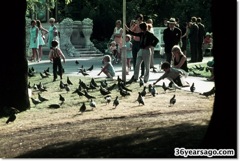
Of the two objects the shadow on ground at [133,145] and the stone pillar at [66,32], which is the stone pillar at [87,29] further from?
the shadow on ground at [133,145]

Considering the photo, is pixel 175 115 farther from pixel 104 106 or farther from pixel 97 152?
pixel 97 152

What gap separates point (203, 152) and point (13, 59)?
24.7ft

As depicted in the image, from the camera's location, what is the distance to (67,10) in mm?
43812

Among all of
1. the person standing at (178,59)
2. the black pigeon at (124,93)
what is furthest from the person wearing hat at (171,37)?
the black pigeon at (124,93)

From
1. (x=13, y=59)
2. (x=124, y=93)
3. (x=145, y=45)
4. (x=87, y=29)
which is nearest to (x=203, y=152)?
(x=13, y=59)

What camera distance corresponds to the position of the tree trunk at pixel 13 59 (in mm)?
14117

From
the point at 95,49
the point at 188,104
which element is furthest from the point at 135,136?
the point at 95,49

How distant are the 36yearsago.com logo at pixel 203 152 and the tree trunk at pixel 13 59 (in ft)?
22.8

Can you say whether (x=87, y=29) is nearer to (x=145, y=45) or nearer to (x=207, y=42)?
(x=207, y=42)

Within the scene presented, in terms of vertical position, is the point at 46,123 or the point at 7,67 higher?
the point at 7,67

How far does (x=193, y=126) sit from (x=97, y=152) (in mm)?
2575

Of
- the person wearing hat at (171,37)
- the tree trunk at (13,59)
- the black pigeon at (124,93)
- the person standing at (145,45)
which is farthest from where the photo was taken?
the person wearing hat at (171,37)

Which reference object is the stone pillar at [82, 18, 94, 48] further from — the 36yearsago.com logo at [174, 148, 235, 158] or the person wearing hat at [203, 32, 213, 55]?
the 36yearsago.com logo at [174, 148, 235, 158]

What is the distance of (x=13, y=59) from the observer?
570 inches
